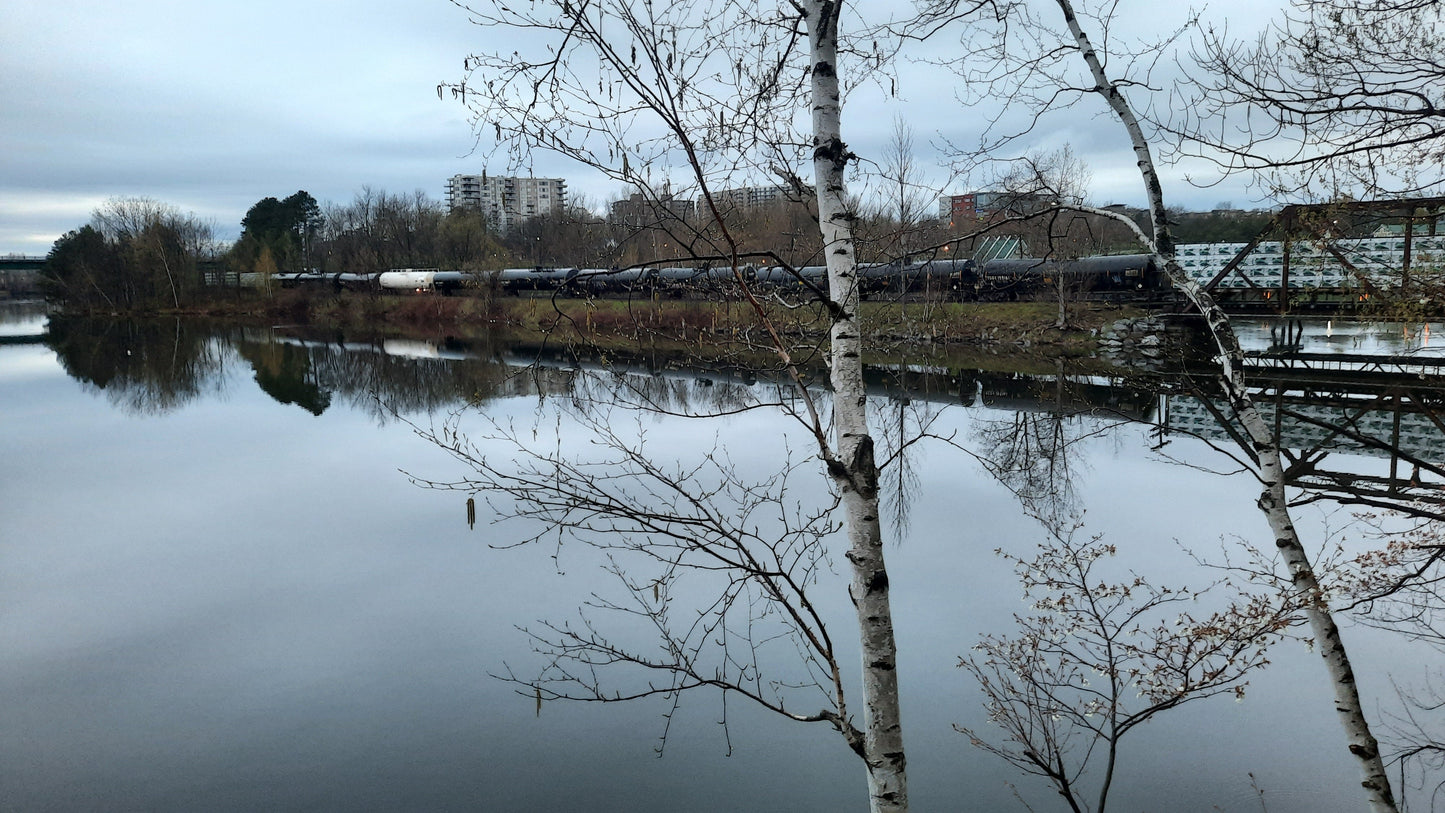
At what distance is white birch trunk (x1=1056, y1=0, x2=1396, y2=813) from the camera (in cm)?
547

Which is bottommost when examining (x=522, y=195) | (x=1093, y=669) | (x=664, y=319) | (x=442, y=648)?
(x=442, y=648)

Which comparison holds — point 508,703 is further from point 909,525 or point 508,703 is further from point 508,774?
point 909,525

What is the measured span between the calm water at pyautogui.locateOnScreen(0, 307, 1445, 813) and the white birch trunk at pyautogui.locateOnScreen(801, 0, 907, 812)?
58.4 inches

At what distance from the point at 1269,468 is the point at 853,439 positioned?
126 inches

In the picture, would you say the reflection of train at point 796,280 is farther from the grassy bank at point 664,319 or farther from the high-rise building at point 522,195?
the high-rise building at point 522,195

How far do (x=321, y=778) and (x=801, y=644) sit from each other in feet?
14.8

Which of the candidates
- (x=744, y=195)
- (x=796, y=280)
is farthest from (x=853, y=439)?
(x=744, y=195)

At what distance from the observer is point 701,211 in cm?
429

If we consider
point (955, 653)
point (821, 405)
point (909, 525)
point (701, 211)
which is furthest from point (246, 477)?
point (701, 211)

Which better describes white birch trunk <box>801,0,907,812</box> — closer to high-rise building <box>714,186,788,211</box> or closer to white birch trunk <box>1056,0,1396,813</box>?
high-rise building <box>714,186,788,211</box>

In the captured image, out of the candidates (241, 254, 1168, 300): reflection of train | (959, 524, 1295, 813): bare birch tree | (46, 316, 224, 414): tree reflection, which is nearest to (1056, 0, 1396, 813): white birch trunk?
(959, 524, 1295, 813): bare birch tree

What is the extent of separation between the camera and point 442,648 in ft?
33.3

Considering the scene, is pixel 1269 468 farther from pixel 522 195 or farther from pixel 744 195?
pixel 522 195

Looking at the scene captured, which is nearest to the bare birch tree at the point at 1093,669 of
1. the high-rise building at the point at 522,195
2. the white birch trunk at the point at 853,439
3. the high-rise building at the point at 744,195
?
the white birch trunk at the point at 853,439
